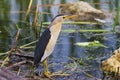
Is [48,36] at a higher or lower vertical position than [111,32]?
higher

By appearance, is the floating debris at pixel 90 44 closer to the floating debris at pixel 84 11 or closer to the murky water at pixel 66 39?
the murky water at pixel 66 39

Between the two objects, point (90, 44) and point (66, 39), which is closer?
point (90, 44)

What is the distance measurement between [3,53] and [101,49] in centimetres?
160

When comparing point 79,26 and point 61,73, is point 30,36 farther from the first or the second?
point 61,73

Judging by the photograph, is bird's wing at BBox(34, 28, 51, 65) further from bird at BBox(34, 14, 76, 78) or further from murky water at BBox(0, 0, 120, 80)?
murky water at BBox(0, 0, 120, 80)

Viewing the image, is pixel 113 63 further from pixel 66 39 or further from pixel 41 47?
pixel 66 39

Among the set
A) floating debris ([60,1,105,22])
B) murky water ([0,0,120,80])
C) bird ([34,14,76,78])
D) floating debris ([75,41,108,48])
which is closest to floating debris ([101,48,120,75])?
murky water ([0,0,120,80])

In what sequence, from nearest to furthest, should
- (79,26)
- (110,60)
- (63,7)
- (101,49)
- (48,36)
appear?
(48,36), (110,60), (101,49), (79,26), (63,7)

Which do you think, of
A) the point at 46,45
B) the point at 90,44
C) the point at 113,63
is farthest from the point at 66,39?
the point at 46,45

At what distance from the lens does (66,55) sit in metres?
5.83

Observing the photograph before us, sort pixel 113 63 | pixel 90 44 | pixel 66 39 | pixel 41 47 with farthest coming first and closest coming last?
pixel 66 39
pixel 90 44
pixel 113 63
pixel 41 47

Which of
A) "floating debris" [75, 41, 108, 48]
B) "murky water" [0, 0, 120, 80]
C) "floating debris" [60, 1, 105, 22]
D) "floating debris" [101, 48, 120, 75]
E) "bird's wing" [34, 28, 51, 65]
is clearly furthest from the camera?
"floating debris" [60, 1, 105, 22]

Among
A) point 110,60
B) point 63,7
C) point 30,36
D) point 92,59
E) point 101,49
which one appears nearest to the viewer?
point 110,60

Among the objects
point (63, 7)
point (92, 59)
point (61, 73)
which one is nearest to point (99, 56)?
point (92, 59)
